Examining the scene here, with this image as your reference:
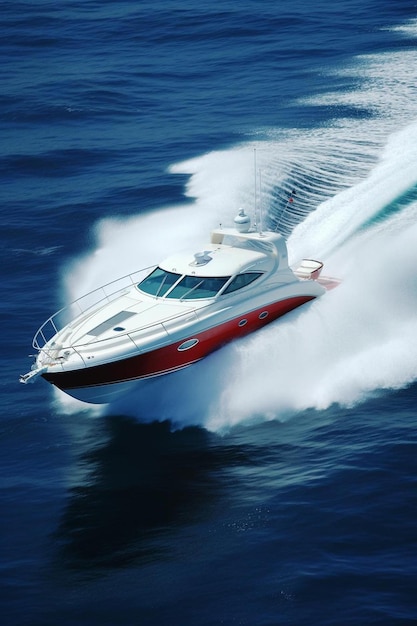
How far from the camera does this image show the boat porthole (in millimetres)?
26016

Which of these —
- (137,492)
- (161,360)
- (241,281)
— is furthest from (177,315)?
(137,492)

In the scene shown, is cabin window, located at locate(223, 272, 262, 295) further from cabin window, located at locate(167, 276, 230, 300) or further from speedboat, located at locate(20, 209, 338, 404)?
cabin window, located at locate(167, 276, 230, 300)

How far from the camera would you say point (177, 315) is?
2623cm

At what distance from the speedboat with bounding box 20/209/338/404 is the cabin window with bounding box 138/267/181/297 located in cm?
3

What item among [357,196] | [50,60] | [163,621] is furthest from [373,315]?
[50,60]

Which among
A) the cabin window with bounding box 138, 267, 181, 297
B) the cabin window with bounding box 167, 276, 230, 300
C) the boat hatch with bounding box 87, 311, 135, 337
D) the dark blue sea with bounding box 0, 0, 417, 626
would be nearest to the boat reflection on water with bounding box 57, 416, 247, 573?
the dark blue sea with bounding box 0, 0, 417, 626

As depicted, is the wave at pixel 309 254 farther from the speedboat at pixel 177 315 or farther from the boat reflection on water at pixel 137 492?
the boat reflection on water at pixel 137 492

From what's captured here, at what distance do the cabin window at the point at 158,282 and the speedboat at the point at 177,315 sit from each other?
0.10ft

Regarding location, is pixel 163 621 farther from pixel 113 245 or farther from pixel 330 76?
pixel 330 76

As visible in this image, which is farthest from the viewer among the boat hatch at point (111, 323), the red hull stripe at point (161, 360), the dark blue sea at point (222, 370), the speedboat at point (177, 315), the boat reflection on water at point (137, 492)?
the boat hatch at point (111, 323)

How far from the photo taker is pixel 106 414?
26.7 metres

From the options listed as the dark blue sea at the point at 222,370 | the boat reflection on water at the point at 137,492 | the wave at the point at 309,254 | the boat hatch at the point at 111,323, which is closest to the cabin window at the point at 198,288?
the boat hatch at the point at 111,323

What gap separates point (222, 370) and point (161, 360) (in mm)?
1797

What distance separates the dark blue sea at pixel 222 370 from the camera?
2053cm
